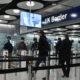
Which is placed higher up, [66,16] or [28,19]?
[66,16]

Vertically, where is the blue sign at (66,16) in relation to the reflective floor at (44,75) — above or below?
above

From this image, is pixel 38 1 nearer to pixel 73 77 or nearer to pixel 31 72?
pixel 73 77

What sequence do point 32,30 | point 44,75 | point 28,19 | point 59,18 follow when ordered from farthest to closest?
point 32,30, point 59,18, point 28,19, point 44,75

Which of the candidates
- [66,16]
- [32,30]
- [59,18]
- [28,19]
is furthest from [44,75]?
[32,30]

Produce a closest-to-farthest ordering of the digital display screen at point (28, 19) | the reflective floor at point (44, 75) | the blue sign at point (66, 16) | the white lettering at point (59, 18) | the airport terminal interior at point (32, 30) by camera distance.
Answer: the reflective floor at point (44, 75) → the airport terminal interior at point (32, 30) → the digital display screen at point (28, 19) → the blue sign at point (66, 16) → the white lettering at point (59, 18)

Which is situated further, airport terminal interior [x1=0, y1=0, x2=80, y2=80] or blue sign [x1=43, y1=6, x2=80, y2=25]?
blue sign [x1=43, y1=6, x2=80, y2=25]

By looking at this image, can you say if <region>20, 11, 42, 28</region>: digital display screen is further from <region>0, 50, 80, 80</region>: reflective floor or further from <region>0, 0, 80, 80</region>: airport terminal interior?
<region>0, 50, 80, 80</region>: reflective floor

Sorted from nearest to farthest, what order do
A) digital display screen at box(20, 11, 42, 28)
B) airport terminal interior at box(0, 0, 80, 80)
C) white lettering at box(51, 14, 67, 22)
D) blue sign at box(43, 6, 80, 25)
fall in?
airport terminal interior at box(0, 0, 80, 80) → digital display screen at box(20, 11, 42, 28) → blue sign at box(43, 6, 80, 25) → white lettering at box(51, 14, 67, 22)

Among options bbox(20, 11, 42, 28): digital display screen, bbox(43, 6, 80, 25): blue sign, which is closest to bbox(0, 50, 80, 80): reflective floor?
bbox(20, 11, 42, 28): digital display screen

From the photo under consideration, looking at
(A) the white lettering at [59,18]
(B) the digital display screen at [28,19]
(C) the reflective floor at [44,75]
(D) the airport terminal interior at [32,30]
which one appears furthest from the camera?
(A) the white lettering at [59,18]

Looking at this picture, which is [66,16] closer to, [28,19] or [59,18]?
[59,18]

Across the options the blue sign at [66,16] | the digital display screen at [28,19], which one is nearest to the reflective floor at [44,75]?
the digital display screen at [28,19]

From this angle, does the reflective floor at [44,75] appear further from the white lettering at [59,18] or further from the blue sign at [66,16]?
the white lettering at [59,18]

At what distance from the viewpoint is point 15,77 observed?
3518 mm
